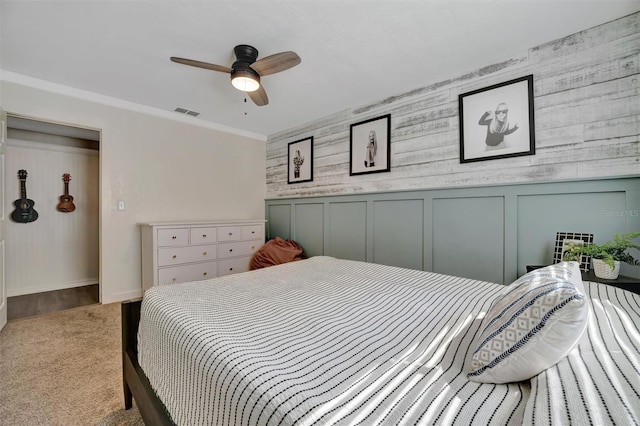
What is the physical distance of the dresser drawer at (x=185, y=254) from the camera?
9.96ft

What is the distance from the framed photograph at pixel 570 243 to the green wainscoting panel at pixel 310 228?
2.43m

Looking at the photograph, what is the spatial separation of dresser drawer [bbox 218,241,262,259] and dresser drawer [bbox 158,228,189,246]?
1.52 feet

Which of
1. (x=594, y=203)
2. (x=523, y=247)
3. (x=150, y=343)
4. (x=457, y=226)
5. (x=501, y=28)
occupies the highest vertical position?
(x=501, y=28)

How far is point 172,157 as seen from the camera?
3.56m

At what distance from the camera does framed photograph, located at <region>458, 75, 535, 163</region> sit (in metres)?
2.13

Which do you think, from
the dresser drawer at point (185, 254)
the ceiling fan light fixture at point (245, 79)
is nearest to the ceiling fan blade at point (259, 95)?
the ceiling fan light fixture at point (245, 79)

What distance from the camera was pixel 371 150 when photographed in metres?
3.12

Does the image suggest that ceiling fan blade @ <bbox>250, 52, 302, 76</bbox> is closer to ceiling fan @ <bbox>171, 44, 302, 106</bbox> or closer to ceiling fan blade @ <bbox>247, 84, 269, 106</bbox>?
ceiling fan @ <bbox>171, 44, 302, 106</bbox>

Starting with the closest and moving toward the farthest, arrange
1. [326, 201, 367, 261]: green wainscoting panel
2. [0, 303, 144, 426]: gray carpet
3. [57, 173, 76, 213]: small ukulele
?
[0, 303, 144, 426]: gray carpet < [326, 201, 367, 261]: green wainscoting panel < [57, 173, 76, 213]: small ukulele

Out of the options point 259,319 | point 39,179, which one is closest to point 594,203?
point 259,319

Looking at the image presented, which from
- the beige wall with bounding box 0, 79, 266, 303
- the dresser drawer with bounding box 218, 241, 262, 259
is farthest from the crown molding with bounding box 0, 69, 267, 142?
the dresser drawer with bounding box 218, 241, 262, 259

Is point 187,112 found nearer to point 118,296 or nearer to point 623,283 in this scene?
point 118,296

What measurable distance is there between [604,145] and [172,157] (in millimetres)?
4355

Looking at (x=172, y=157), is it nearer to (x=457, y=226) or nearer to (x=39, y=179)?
(x=39, y=179)
